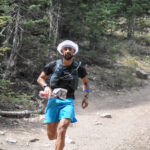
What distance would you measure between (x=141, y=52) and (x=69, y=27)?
9.53 m

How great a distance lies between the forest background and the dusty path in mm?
1137

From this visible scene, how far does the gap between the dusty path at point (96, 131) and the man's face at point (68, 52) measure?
7.84 feet

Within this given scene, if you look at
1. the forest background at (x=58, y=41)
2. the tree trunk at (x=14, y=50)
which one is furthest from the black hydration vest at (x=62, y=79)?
the tree trunk at (x=14, y=50)

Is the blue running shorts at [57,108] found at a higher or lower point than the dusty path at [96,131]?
higher

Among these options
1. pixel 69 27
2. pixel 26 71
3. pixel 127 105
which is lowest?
pixel 127 105

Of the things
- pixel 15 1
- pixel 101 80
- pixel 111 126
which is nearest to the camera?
pixel 111 126

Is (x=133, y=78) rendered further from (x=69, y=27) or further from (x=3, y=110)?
(x=3, y=110)

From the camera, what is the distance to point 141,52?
22.5 m

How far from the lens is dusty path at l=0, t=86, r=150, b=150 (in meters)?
6.04

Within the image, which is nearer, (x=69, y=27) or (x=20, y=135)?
(x=20, y=135)

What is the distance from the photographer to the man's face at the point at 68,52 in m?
4.75

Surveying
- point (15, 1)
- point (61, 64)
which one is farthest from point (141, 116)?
point (15, 1)

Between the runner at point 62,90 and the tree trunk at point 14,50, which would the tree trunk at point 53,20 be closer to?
the tree trunk at point 14,50

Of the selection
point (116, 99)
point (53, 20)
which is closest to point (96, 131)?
point (116, 99)
